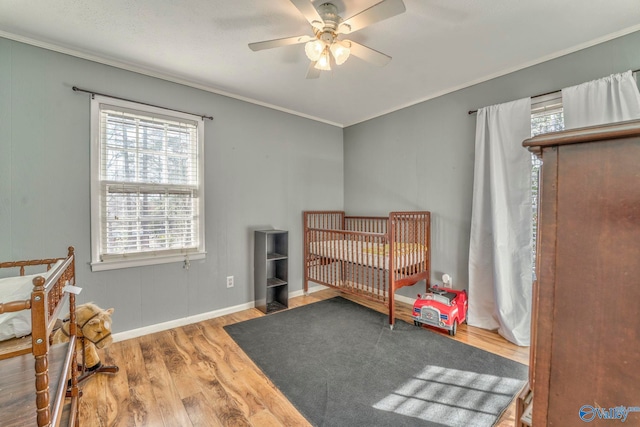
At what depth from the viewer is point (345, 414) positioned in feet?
4.97

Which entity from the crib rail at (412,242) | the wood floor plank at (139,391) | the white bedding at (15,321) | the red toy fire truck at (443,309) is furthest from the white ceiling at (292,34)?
the wood floor plank at (139,391)

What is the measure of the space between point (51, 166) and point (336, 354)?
2597 mm

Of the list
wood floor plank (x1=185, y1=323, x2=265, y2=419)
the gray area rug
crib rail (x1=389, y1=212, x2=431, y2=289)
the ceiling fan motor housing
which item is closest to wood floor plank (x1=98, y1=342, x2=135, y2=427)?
wood floor plank (x1=185, y1=323, x2=265, y2=419)

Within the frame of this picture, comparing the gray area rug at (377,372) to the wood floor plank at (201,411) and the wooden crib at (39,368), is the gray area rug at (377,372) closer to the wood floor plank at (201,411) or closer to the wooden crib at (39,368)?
the wood floor plank at (201,411)

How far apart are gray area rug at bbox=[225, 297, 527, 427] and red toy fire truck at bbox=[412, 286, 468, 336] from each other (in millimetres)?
104

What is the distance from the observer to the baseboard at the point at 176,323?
235 centimetres

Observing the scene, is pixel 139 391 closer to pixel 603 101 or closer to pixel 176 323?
pixel 176 323

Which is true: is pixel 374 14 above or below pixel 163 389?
above

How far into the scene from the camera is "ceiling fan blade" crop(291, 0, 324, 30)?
4.57 feet

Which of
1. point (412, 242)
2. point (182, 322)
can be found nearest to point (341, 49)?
point (412, 242)

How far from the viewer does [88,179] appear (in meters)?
2.19

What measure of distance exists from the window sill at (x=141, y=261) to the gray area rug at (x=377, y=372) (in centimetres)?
78

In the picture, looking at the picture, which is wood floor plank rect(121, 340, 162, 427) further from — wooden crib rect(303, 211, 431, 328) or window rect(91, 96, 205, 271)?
wooden crib rect(303, 211, 431, 328)

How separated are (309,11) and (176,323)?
275cm
